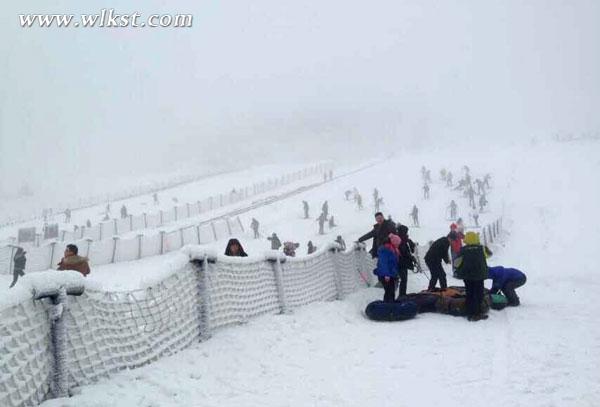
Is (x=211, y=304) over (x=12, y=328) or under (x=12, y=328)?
under

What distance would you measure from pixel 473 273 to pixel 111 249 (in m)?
19.0

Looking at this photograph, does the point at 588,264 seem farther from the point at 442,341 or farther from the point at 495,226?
the point at 442,341

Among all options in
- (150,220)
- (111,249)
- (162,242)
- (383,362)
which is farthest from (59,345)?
(150,220)

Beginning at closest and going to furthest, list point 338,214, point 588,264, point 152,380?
point 152,380
point 588,264
point 338,214

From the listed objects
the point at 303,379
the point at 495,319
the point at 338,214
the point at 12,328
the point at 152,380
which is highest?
the point at 12,328

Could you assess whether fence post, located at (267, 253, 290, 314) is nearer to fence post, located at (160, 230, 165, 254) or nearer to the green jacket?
the green jacket

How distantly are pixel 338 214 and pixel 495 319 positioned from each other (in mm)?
31580

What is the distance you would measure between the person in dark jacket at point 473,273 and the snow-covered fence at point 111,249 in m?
17.2

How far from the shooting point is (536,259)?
2261cm

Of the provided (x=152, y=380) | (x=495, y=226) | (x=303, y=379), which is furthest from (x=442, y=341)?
(x=495, y=226)

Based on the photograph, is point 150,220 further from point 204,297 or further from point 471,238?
point 204,297

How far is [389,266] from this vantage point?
31.4 ft

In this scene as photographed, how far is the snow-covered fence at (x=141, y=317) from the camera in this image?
3.74m

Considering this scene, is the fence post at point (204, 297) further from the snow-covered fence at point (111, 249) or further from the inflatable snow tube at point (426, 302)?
the snow-covered fence at point (111, 249)
